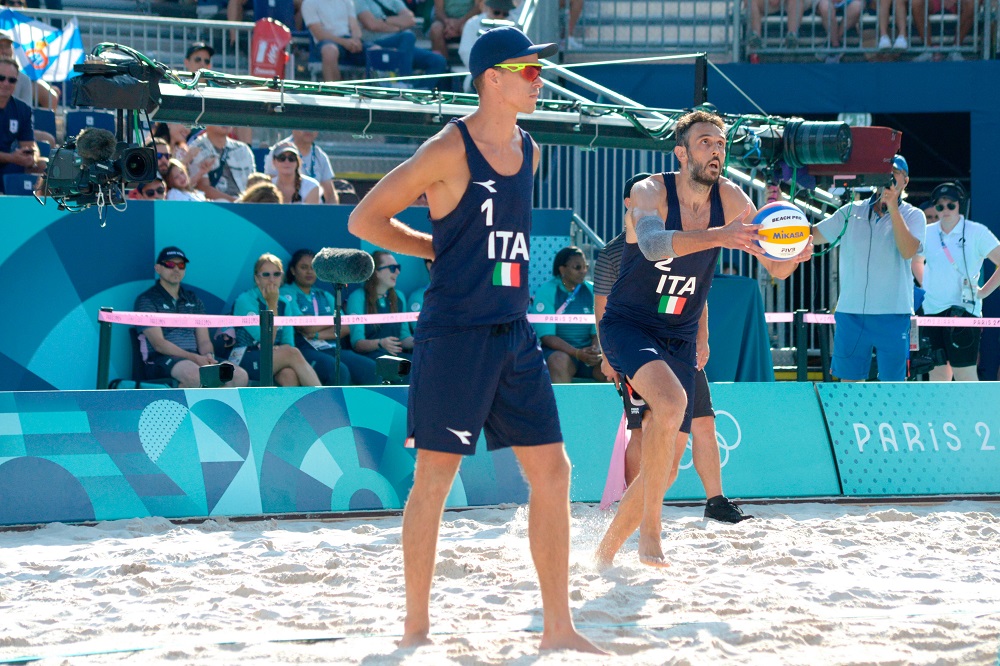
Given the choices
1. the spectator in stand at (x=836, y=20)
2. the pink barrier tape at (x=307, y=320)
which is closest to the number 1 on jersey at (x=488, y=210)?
the pink barrier tape at (x=307, y=320)

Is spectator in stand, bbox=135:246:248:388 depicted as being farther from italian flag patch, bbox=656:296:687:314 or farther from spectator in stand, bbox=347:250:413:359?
italian flag patch, bbox=656:296:687:314

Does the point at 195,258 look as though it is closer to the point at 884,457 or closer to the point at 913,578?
the point at 884,457

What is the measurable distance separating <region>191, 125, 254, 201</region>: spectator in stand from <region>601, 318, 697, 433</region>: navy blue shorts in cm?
638

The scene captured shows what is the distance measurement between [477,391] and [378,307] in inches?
234

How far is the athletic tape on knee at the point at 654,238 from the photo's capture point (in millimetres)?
4801

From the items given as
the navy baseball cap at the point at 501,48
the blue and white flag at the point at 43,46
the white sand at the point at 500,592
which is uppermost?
the blue and white flag at the point at 43,46

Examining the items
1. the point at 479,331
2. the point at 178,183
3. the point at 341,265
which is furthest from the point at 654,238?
the point at 178,183

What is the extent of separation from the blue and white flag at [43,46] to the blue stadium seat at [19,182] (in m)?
2.24

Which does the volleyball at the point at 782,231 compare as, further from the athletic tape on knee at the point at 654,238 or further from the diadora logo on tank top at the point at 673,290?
the diadora logo on tank top at the point at 673,290

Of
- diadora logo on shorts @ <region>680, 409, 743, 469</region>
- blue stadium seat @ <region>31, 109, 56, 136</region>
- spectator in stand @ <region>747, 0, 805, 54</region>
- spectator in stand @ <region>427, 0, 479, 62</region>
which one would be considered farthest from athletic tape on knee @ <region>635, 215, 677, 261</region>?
spectator in stand @ <region>747, 0, 805, 54</region>

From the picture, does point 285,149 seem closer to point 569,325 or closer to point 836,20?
point 569,325

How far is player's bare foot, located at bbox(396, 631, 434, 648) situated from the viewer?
3.93 metres

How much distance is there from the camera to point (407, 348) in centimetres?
964

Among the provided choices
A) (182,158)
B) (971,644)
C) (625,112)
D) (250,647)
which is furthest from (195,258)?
(971,644)
